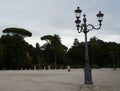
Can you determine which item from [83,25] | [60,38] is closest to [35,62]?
[60,38]

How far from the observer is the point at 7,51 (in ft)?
261

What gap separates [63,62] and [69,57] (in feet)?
30.0

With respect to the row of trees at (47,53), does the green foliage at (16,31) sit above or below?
above

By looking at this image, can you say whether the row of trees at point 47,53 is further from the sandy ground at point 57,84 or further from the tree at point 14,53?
the sandy ground at point 57,84

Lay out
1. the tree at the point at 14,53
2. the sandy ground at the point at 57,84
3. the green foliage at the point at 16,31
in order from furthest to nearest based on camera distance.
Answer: the green foliage at the point at 16,31 → the tree at the point at 14,53 → the sandy ground at the point at 57,84

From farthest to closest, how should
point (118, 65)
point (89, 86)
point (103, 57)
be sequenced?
point (103, 57), point (118, 65), point (89, 86)

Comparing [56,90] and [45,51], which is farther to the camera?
[45,51]

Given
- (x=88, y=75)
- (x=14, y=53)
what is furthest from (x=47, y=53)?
(x=88, y=75)

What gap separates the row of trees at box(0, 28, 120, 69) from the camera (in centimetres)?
8006

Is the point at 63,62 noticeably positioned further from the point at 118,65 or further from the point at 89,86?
the point at 89,86

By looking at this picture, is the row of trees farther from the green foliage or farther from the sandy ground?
the sandy ground

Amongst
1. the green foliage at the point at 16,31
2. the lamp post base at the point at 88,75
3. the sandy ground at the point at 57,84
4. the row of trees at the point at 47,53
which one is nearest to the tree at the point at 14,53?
the row of trees at the point at 47,53

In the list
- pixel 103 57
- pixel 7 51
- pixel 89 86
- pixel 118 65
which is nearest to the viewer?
pixel 89 86

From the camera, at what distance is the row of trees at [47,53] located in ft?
263
